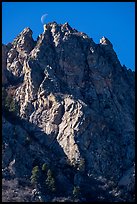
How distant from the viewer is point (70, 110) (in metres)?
101

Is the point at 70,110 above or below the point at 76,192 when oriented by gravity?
above

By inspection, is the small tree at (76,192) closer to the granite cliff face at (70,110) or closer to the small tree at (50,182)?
the granite cliff face at (70,110)

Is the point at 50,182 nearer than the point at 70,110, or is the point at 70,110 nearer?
the point at 50,182

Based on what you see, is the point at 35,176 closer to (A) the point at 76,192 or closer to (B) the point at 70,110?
(A) the point at 76,192

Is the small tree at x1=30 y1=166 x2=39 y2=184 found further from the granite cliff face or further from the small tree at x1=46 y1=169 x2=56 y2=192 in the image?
the small tree at x1=46 y1=169 x2=56 y2=192

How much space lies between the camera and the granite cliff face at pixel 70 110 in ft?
299

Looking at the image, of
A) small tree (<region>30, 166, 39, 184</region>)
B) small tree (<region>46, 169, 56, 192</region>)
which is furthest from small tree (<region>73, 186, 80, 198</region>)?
small tree (<region>30, 166, 39, 184</region>)

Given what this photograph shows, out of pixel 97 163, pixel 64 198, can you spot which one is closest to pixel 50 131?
pixel 97 163

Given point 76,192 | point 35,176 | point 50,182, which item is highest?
point 35,176

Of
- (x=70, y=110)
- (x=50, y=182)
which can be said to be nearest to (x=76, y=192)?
(x=50, y=182)

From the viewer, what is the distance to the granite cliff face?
91062 millimetres

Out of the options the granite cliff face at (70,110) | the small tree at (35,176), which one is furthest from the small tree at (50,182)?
the granite cliff face at (70,110)

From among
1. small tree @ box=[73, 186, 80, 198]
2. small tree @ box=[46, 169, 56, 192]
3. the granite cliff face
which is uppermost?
the granite cliff face

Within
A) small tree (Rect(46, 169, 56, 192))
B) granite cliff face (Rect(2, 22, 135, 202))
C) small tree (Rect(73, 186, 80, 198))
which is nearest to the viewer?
small tree (Rect(73, 186, 80, 198))
